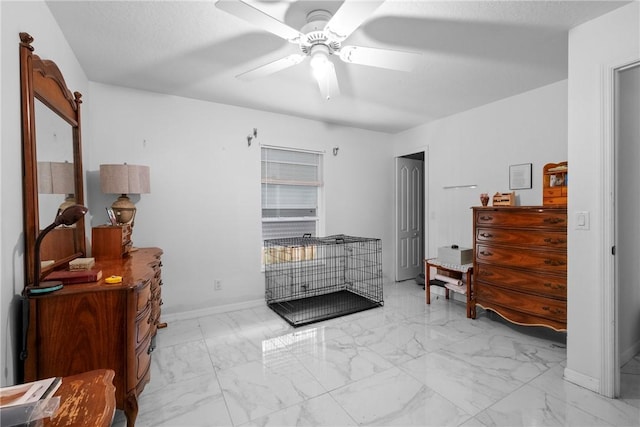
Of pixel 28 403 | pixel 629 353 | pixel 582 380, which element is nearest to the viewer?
pixel 28 403

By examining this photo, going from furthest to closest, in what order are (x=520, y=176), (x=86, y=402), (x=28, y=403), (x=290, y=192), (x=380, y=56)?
(x=290, y=192) < (x=520, y=176) < (x=380, y=56) < (x=86, y=402) < (x=28, y=403)

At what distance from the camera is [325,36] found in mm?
1852

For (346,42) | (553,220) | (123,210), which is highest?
(346,42)

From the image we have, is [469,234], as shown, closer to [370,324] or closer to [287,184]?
[370,324]

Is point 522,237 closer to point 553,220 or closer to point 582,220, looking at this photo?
point 553,220

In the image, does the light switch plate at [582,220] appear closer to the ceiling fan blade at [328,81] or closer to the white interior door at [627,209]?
the white interior door at [627,209]

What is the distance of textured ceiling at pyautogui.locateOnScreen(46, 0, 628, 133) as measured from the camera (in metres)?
1.87

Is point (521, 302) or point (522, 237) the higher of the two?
point (522, 237)

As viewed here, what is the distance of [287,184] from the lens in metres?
4.14

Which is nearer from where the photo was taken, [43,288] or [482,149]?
[43,288]

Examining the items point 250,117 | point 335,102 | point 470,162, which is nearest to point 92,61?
point 250,117

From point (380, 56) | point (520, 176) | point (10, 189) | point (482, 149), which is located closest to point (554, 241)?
point (520, 176)

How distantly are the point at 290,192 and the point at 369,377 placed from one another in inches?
104

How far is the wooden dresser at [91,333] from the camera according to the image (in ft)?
4.64
